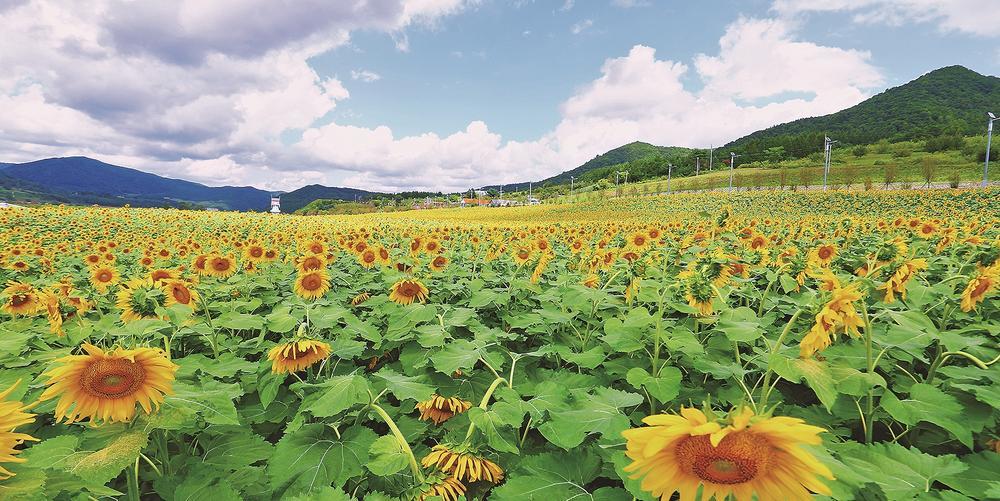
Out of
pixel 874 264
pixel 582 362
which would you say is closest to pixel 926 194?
pixel 874 264

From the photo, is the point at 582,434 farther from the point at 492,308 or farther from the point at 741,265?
the point at 741,265

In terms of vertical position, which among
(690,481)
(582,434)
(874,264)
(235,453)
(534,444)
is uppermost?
(874,264)

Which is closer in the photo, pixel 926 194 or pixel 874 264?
pixel 874 264

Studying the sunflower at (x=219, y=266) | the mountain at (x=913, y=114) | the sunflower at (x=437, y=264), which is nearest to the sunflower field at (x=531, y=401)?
the sunflower at (x=219, y=266)

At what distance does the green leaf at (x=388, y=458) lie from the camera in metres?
1.45

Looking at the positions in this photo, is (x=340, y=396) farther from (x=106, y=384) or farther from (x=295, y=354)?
(x=106, y=384)

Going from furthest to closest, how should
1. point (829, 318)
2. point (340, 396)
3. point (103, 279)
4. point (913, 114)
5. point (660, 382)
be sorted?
point (913, 114) → point (103, 279) → point (660, 382) → point (340, 396) → point (829, 318)

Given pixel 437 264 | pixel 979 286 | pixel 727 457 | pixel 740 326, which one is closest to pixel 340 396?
pixel 727 457

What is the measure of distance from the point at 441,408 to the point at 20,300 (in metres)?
3.87

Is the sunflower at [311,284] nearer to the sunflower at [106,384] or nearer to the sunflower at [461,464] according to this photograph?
the sunflower at [106,384]

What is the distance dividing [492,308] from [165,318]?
241 cm

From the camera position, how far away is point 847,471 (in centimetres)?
102

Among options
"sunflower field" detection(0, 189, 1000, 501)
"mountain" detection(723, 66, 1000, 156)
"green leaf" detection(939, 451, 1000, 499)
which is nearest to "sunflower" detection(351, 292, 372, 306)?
"sunflower field" detection(0, 189, 1000, 501)

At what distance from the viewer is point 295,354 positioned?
6.44 ft
